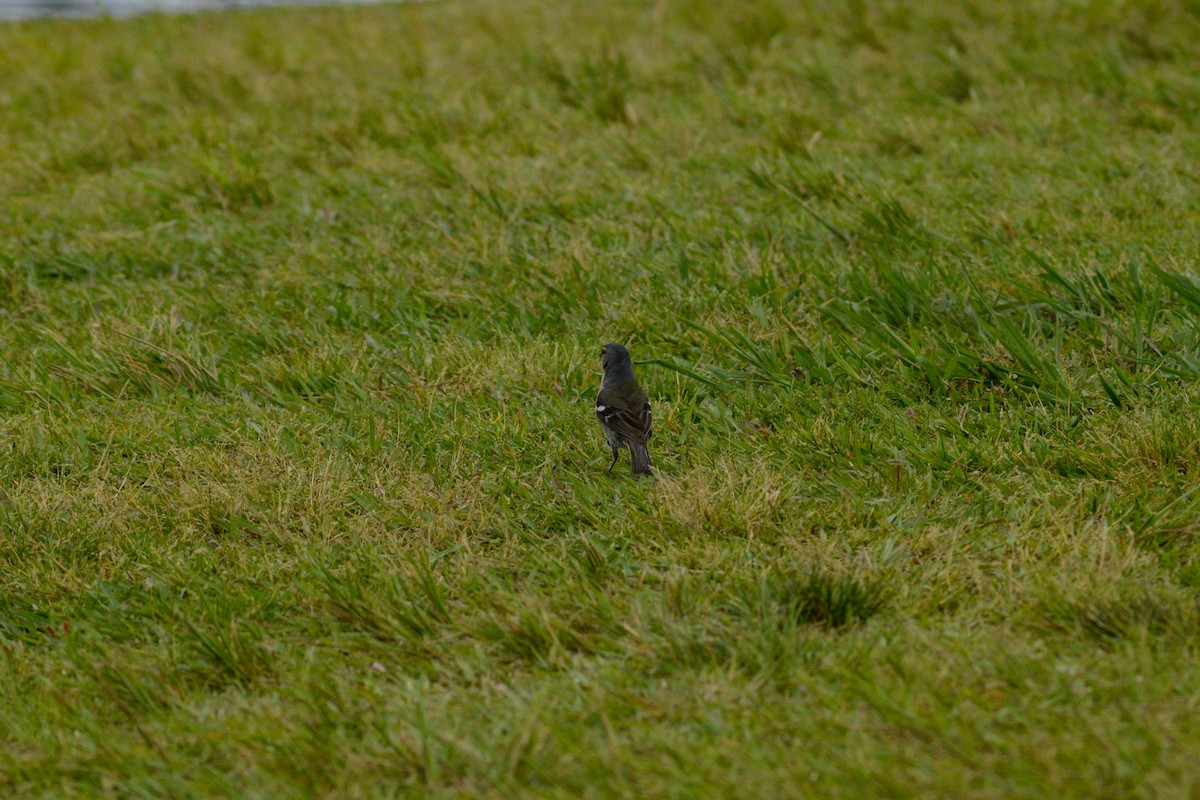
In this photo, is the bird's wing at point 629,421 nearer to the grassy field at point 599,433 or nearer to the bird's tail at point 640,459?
the bird's tail at point 640,459

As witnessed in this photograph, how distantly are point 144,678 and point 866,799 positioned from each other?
2.00 m

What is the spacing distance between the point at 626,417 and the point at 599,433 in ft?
1.24

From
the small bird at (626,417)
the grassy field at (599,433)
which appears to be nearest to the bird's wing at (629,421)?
the small bird at (626,417)

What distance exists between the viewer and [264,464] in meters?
4.77

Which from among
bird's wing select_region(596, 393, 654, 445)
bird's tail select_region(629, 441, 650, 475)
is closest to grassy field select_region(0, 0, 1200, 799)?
bird's tail select_region(629, 441, 650, 475)

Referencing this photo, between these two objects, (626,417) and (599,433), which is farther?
(599,433)

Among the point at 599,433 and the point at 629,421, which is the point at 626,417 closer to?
the point at 629,421

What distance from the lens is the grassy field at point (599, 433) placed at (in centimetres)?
323

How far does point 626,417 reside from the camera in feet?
15.0

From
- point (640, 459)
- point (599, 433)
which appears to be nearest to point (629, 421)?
point (640, 459)

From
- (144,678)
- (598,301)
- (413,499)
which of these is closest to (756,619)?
(413,499)

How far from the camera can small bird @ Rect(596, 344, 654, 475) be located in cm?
451

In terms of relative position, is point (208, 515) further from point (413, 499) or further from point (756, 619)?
point (756, 619)

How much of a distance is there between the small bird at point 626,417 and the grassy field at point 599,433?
0.10 metres
